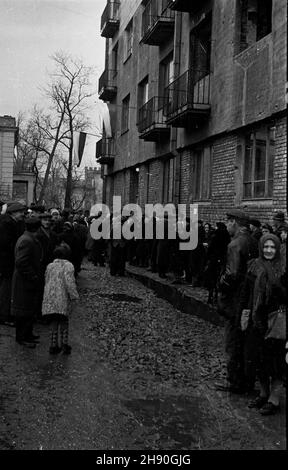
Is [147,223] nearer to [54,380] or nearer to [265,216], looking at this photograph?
[265,216]

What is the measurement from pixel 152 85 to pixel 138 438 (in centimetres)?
1840

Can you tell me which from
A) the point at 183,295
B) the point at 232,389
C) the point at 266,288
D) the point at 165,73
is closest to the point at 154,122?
the point at 165,73

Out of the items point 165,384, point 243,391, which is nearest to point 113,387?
point 165,384

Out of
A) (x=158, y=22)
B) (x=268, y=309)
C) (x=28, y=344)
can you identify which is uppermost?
(x=158, y=22)

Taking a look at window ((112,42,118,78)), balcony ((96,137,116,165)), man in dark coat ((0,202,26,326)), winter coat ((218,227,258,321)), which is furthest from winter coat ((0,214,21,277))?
window ((112,42,118,78))

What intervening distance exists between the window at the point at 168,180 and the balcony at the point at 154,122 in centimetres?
96

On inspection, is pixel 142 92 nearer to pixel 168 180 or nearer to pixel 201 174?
pixel 168 180

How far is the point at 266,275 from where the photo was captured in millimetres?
5434

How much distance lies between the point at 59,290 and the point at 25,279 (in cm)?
65

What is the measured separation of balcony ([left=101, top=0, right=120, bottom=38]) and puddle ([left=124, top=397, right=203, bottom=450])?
2599 cm

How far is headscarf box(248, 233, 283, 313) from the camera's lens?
542cm

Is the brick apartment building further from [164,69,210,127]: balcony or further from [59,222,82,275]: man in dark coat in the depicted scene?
[59,222,82,275]: man in dark coat
